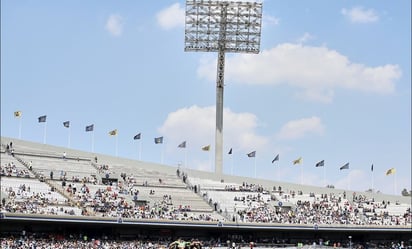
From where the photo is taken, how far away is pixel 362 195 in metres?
81.4

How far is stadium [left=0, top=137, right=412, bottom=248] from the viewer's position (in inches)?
2307

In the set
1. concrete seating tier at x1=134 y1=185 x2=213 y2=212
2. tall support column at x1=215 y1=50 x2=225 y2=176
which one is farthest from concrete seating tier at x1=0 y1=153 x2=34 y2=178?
tall support column at x1=215 y1=50 x2=225 y2=176

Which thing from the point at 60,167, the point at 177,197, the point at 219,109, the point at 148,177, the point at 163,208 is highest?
the point at 219,109

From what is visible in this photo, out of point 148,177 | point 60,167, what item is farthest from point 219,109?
point 60,167

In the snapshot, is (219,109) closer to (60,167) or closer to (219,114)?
(219,114)

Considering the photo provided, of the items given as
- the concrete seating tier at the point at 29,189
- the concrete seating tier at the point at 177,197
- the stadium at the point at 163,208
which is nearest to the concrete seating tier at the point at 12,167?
the stadium at the point at 163,208

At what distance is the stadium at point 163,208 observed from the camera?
58.6m

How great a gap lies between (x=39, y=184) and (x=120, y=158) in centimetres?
1648

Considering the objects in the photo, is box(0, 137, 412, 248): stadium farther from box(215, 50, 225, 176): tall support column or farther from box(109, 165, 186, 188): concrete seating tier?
box(215, 50, 225, 176): tall support column

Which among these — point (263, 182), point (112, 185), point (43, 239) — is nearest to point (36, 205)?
point (43, 239)

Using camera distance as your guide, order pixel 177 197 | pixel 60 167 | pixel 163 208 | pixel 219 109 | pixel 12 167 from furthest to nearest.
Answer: pixel 219 109 → pixel 60 167 → pixel 177 197 → pixel 12 167 → pixel 163 208

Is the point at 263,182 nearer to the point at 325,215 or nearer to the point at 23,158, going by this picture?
the point at 325,215

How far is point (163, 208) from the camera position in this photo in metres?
65.1

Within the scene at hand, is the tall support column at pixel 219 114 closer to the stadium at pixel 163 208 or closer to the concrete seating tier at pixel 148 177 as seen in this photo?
the stadium at pixel 163 208
